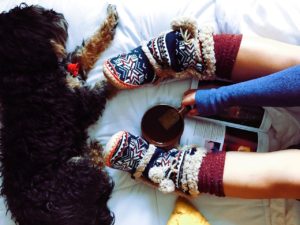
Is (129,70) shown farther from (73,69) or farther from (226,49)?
Answer: (226,49)

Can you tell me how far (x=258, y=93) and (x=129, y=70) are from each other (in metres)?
0.38

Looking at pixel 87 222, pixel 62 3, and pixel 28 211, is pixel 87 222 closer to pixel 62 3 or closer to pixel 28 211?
pixel 28 211

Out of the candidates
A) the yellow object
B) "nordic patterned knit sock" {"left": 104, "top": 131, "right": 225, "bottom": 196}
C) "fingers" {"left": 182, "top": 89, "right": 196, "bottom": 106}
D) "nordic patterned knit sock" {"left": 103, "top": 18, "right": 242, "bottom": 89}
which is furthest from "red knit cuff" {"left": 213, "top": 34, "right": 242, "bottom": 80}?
the yellow object

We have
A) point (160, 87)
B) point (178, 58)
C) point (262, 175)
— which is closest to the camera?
point (262, 175)

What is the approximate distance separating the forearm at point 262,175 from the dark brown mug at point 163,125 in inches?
7.3

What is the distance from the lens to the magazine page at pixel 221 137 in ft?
4.43

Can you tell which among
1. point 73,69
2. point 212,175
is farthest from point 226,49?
point 73,69

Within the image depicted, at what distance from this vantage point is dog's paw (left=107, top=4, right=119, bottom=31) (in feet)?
4.57

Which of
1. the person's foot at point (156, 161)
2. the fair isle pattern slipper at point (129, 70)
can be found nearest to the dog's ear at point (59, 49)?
the fair isle pattern slipper at point (129, 70)

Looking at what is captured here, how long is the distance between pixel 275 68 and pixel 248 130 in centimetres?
21

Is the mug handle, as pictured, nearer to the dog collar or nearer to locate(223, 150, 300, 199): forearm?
locate(223, 150, 300, 199): forearm

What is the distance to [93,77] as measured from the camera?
4.66 ft

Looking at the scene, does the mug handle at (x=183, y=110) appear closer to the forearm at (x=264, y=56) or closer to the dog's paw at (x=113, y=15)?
the forearm at (x=264, y=56)

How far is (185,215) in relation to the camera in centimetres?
131
